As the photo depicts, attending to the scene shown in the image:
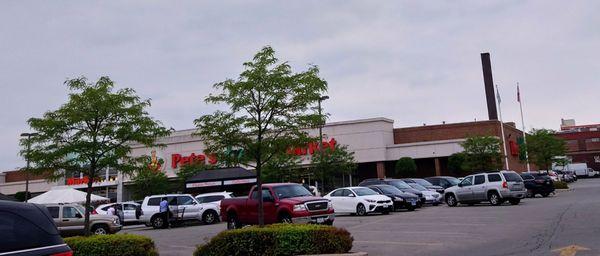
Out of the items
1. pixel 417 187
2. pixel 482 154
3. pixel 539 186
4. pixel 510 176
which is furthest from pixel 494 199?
pixel 482 154

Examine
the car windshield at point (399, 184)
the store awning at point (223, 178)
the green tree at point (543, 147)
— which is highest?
the green tree at point (543, 147)

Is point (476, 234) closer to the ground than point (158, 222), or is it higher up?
closer to the ground

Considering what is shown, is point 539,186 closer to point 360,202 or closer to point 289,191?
point 360,202

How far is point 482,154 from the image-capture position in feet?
145

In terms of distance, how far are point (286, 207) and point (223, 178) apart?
23662mm

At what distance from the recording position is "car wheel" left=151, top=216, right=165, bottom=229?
90.7ft

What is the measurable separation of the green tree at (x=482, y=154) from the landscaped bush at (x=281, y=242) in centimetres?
3458

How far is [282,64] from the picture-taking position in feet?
45.5

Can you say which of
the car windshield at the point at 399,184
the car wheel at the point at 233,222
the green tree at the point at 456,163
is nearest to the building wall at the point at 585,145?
the green tree at the point at 456,163

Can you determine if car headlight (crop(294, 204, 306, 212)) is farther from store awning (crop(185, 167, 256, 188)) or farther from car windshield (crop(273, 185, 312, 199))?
store awning (crop(185, 167, 256, 188))

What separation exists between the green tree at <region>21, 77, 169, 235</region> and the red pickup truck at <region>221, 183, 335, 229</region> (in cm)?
526

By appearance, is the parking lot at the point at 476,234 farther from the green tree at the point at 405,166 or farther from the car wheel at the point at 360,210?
the green tree at the point at 405,166

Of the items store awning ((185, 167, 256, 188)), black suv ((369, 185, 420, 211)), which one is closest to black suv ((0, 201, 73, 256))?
black suv ((369, 185, 420, 211))

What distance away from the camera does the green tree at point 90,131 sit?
1395 cm
